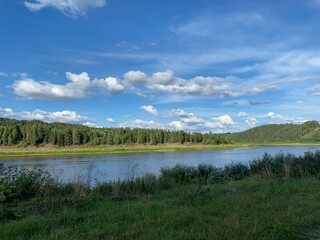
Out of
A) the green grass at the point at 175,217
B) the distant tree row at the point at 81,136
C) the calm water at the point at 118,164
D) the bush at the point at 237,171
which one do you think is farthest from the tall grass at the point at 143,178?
the distant tree row at the point at 81,136

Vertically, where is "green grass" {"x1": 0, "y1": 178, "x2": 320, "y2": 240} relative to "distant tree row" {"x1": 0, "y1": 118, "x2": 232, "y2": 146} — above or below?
below

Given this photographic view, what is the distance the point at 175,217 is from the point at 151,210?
40.2 inches

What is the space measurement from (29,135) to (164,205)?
11173 cm

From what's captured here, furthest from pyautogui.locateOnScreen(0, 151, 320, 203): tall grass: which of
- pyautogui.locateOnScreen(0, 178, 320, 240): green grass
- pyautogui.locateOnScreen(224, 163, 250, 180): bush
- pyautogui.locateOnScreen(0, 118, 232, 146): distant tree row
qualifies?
pyautogui.locateOnScreen(0, 118, 232, 146): distant tree row

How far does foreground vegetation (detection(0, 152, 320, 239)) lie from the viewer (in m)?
6.04

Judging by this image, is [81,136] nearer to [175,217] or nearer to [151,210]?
[151,210]

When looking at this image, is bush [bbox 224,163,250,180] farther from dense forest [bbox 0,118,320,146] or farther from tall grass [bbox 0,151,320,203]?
dense forest [bbox 0,118,320,146]

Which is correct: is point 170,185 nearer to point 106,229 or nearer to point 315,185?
point 315,185

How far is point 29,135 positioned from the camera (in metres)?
112

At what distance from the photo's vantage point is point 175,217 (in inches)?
276

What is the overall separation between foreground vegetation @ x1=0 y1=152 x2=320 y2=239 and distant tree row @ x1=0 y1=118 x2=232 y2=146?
353 feet

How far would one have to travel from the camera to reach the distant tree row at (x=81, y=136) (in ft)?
367

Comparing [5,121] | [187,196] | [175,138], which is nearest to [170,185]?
[187,196]

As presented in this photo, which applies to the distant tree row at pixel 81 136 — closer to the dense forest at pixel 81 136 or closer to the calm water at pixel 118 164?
the dense forest at pixel 81 136
